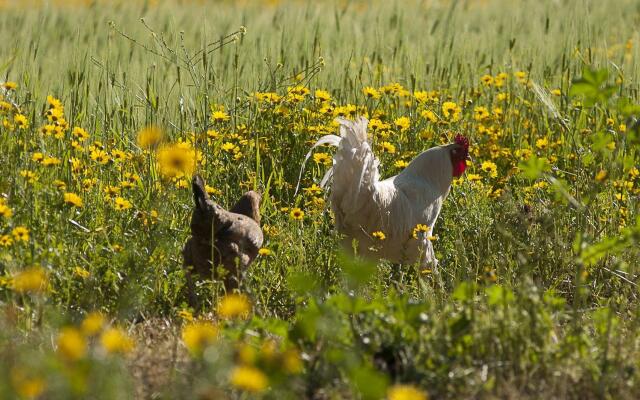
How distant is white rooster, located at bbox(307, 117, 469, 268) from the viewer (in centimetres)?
424

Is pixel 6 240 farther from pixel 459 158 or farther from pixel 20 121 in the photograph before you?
pixel 459 158

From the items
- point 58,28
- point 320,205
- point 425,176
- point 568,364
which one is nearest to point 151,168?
point 320,205

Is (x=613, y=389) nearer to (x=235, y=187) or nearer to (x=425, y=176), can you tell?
(x=425, y=176)

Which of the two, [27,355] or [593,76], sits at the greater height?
[593,76]

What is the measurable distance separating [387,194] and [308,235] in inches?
17.8

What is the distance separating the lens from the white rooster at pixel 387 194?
13.9ft

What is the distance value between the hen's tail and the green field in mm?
202

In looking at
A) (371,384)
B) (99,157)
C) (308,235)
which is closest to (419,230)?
(308,235)

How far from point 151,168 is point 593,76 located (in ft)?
7.54

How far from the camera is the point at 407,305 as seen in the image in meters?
2.79

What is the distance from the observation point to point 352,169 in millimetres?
4223

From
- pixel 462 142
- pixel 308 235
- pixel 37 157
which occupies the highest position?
pixel 37 157

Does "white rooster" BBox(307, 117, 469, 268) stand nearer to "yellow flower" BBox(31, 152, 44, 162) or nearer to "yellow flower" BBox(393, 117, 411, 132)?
"yellow flower" BBox(393, 117, 411, 132)

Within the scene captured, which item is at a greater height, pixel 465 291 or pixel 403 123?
pixel 465 291
